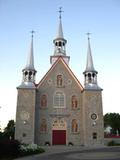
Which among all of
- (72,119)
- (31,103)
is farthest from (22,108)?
(72,119)

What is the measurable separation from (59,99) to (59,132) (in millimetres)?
5427

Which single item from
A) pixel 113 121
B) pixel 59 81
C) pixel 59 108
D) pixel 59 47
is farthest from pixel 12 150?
pixel 113 121

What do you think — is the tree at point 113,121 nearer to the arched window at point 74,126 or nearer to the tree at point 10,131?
the tree at point 10,131

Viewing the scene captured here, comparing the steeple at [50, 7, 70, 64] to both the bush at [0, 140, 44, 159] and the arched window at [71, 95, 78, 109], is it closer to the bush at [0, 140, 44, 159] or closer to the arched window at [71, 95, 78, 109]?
the arched window at [71, 95, 78, 109]

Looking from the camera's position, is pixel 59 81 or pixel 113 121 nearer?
pixel 59 81

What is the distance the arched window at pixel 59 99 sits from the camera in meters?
46.0

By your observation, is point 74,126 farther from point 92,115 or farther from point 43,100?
point 43,100

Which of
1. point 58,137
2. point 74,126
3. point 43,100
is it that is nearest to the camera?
point 58,137

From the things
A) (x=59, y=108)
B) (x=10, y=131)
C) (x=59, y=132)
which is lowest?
(x=59, y=132)

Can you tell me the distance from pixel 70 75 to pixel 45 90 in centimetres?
507

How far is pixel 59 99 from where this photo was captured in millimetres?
46250

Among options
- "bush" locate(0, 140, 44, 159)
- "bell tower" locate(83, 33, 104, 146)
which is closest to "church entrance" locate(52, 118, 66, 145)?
"bell tower" locate(83, 33, 104, 146)

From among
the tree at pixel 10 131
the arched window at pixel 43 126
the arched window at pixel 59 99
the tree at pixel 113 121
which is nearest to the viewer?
the tree at pixel 10 131

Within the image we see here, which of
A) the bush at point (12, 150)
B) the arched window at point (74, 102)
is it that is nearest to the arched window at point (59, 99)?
the arched window at point (74, 102)
